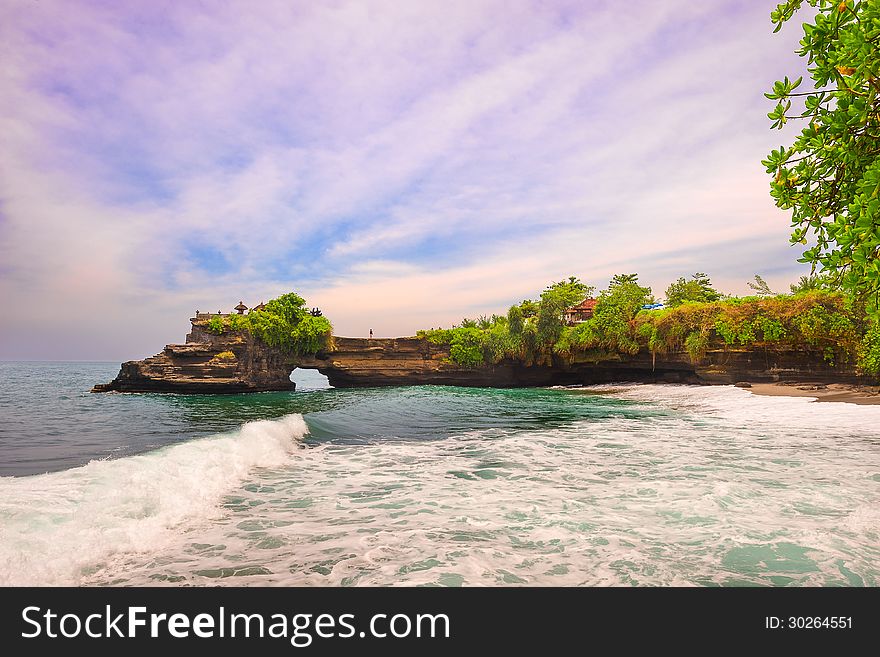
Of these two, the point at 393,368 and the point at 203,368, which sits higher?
the point at 203,368

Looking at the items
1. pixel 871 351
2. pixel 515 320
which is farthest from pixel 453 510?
pixel 515 320

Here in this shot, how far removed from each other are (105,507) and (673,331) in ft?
92.5

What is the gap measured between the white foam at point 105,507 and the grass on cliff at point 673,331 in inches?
801

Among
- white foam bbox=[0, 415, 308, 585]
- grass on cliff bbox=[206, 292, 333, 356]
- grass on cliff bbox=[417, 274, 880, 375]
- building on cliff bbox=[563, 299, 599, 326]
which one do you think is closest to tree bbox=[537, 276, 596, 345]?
grass on cliff bbox=[417, 274, 880, 375]

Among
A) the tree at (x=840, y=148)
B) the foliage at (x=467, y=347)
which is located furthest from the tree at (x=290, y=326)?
the tree at (x=840, y=148)

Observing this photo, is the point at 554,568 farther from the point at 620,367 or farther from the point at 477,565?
the point at 620,367

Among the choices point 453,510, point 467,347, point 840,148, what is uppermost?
point 840,148

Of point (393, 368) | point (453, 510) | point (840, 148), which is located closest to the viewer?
point (840, 148)

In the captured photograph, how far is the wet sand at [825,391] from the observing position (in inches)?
671

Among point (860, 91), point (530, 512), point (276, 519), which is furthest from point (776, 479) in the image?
point (276, 519)

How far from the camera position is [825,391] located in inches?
802

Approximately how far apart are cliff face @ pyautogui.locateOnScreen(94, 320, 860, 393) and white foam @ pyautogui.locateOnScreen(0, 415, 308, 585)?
26.2 metres

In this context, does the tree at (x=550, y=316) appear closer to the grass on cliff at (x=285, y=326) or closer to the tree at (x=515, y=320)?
the tree at (x=515, y=320)

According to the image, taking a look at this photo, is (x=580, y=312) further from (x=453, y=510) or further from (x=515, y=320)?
(x=453, y=510)
